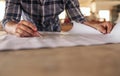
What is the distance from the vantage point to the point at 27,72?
0.12 metres

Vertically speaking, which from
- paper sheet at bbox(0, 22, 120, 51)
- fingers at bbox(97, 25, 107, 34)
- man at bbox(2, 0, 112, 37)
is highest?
man at bbox(2, 0, 112, 37)

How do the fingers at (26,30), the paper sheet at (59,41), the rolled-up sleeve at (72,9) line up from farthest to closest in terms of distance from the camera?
the rolled-up sleeve at (72,9) < the fingers at (26,30) < the paper sheet at (59,41)

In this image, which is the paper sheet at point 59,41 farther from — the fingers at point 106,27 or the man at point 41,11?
the man at point 41,11

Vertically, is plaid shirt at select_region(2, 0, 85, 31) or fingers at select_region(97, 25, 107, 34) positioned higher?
plaid shirt at select_region(2, 0, 85, 31)

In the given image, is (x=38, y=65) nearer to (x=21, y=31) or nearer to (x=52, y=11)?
(x=21, y=31)

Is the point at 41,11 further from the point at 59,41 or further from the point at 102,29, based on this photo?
the point at 59,41

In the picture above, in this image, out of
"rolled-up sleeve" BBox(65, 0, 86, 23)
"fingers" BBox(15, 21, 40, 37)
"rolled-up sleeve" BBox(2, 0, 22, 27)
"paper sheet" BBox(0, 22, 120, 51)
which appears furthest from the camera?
"rolled-up sleeve" BBox(65, 0, 86, 23)

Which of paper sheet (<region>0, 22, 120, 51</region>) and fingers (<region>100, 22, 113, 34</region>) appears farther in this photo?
fingers (<region>100, 22, 113, 34</region>)

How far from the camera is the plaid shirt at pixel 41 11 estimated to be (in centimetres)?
93

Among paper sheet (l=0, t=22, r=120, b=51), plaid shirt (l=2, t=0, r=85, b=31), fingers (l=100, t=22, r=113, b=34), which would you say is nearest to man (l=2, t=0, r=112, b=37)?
plaid shirt (l=2, t=0, r=85, b=31)

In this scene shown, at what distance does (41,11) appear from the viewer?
3.36ft

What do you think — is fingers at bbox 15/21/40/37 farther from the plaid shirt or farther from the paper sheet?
the plaid shirt

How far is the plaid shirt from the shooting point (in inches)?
36.7

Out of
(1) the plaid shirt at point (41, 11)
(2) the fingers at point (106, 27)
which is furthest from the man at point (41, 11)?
(2) the fingers at point (106, 27)
